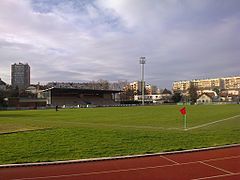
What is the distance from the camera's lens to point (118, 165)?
35.2ft

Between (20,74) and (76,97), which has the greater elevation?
(20,74)

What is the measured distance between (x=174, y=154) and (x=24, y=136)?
816 centimetres

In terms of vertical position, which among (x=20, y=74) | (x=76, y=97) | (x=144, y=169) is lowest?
(x=144, y=169)

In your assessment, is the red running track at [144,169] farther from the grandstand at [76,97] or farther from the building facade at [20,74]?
the building facade at [20,74]

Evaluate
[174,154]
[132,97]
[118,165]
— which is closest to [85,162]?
[118,165]

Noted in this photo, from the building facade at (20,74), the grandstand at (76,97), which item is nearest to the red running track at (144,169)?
the grandstand at (76,97)

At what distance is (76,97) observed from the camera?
408ft

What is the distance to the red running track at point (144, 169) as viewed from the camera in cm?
919

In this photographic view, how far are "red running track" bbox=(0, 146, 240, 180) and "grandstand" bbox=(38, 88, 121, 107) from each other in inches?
3909

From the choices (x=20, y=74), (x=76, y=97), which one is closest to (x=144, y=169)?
(x=76, y=97)

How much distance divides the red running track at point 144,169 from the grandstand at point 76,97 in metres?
99.3

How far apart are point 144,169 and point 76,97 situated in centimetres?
11552

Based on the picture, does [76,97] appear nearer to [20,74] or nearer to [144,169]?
[20,74]

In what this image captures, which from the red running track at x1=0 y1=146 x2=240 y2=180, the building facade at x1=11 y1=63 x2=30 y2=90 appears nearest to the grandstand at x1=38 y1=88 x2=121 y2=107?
the building facade at x1=11 y1=63 x2=30 y2=90
